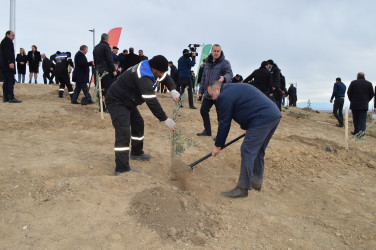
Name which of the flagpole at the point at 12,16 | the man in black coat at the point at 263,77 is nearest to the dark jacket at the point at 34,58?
the flagpole at the point at 12,16

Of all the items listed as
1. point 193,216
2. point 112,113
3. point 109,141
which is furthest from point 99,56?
point 193,216

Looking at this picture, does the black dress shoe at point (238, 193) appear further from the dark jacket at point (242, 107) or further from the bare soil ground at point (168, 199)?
the dark jacket at point (242, 107)

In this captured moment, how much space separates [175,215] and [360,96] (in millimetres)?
7714

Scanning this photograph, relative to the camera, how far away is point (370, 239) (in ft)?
9.82

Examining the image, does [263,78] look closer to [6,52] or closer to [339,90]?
[339,90]

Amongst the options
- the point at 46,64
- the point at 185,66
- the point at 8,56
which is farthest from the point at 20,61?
the point at 185,66

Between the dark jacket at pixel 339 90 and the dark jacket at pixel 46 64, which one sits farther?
the dark jacket at pixel 46 64

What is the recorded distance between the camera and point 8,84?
7.77 metres

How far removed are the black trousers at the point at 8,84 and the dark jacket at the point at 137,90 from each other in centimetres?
515

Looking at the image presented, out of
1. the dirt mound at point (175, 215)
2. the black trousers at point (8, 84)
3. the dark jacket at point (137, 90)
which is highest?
the black trousers at point (8, 84)

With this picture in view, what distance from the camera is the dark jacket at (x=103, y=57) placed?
7.00 meters

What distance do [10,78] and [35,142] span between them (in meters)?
3.46

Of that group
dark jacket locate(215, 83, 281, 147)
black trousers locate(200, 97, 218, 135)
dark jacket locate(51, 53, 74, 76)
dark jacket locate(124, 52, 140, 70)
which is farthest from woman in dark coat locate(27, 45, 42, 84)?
dark jacket locate(215, 83, 281, 147)

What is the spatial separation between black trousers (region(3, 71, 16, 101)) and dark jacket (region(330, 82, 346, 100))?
1028 cm
